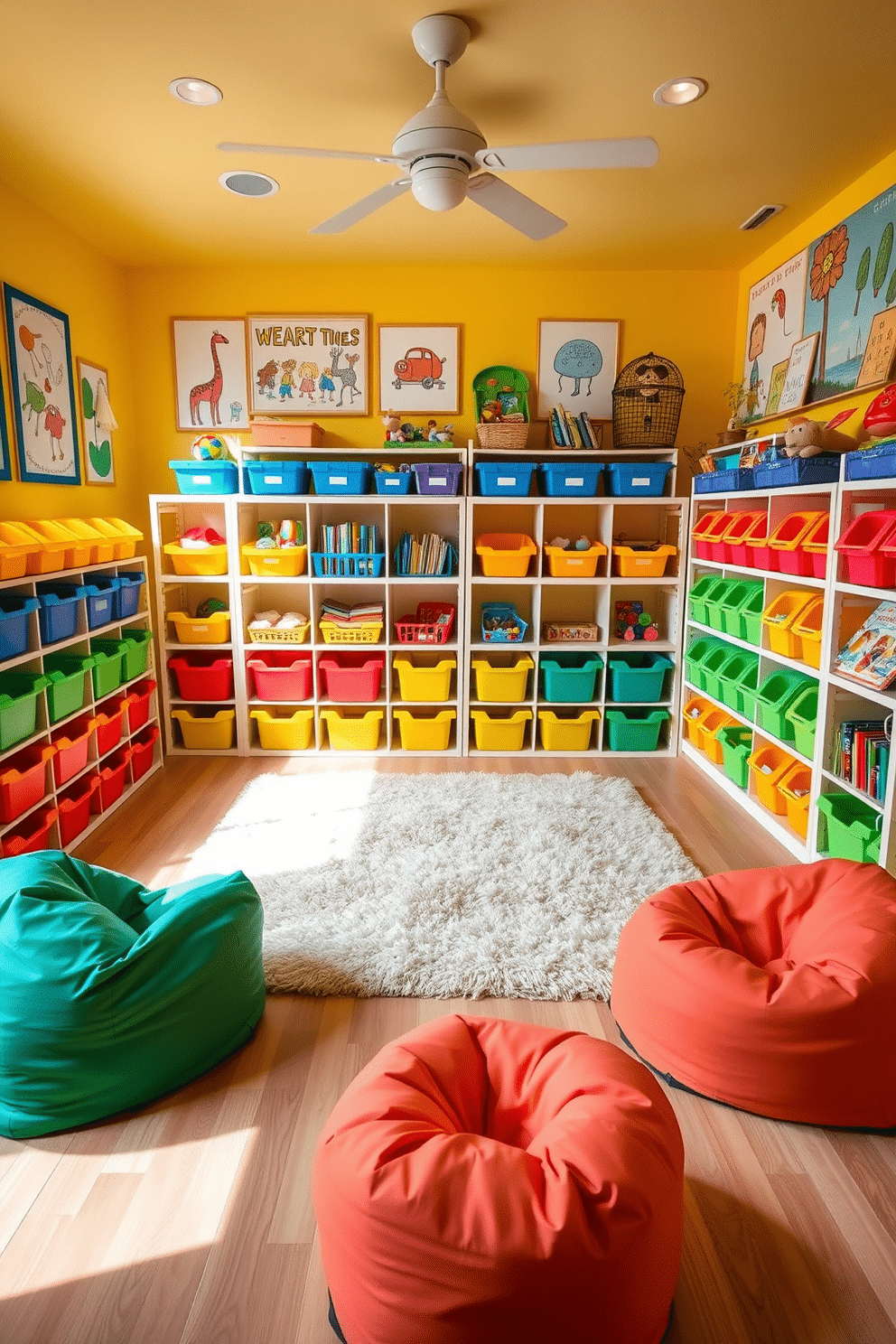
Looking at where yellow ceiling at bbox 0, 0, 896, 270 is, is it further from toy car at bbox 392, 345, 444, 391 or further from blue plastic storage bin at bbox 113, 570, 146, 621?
blue plastic storage bin at bbox 113, 570, 146, 621

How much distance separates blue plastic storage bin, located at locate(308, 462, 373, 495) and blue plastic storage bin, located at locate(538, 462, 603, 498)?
3.14 ft

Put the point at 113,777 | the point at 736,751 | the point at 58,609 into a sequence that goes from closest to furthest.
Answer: the point at 58,609 → the point at 113,777 → the point at 736,751

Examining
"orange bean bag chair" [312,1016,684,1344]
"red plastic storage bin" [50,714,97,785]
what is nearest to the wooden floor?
"orange bean bag chair" [312,1016,684,1344]

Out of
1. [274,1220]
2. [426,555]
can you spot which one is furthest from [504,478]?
[274,1220]

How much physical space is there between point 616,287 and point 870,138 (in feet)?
5.67

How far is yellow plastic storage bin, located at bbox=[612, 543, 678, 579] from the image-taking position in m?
4.33

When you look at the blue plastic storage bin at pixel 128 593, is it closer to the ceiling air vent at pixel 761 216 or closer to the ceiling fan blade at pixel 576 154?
the ceiling fan blade at pixel 576 154

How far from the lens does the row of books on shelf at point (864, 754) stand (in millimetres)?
2508

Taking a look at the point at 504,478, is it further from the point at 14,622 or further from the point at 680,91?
the point at 14,622

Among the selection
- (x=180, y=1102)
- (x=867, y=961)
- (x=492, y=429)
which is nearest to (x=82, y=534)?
(x=492, y=429)

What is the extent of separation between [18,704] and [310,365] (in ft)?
8.62

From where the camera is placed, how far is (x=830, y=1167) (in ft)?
5.37

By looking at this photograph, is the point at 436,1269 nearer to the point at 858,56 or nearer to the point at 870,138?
the point at 858,56

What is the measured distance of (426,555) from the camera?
440 cm
